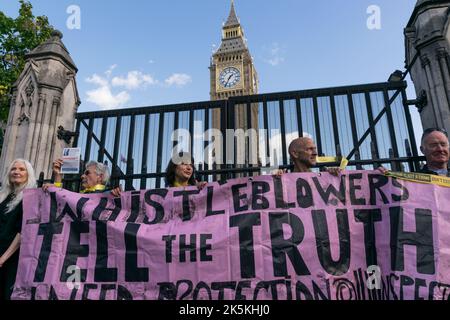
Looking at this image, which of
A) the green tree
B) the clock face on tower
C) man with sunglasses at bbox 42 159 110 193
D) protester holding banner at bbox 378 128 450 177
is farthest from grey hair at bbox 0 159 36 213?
the clock face on tower

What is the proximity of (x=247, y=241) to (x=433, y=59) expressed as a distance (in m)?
4.12

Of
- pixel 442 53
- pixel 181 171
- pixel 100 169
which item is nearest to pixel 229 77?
pixel 442 53

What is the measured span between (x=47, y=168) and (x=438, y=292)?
20.3ft

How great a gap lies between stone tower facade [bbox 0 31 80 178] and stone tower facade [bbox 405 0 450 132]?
20.8 feet

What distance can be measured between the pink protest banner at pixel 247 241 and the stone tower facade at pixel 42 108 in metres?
2.36

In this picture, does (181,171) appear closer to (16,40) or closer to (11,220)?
(11,220)

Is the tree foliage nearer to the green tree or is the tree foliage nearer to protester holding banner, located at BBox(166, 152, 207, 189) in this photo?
the green tree

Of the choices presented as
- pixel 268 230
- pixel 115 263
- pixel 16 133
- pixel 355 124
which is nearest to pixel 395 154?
pixel 355 124

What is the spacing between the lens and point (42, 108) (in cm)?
618

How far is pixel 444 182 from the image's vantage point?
10.9ft

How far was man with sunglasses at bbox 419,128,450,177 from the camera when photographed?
11.6ft

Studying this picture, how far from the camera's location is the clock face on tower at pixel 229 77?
230 ft

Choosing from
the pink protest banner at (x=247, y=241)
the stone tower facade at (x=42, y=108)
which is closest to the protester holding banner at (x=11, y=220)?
the pink protest banner at (x=247, y=241)

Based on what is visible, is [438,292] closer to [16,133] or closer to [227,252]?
[227,252]
